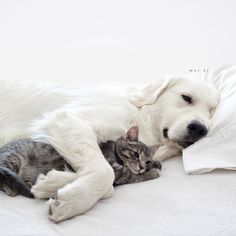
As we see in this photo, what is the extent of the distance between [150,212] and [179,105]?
0.73m

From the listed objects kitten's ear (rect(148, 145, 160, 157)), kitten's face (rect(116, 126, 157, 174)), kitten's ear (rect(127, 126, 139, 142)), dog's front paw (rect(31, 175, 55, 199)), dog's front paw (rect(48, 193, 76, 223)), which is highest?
dog's front paw (rect(48, 193, 76, 223))

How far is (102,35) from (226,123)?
1.57 meters

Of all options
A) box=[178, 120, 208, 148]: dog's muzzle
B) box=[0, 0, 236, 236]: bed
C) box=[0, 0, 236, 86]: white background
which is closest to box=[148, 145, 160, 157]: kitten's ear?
box=[178, 120, 208, 148]: dog's muzzle

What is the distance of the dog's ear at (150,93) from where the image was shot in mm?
1893

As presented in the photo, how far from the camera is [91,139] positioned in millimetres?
1572

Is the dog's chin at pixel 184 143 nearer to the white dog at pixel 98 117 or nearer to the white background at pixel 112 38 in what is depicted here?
the white dog at pixel 98 117

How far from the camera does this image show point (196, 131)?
5.55 feet

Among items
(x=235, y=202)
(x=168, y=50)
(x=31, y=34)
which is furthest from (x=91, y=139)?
(x=31, y=34)

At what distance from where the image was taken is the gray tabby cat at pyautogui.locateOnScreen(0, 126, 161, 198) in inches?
52.3

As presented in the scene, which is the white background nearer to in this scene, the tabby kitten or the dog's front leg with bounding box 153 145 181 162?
the dog's front leg with bounding box 153 145 181 162

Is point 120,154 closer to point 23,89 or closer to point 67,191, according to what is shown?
point 67,191

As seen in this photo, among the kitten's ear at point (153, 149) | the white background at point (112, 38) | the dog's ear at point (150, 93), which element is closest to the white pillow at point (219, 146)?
the kitten's ear at point (153, 149)

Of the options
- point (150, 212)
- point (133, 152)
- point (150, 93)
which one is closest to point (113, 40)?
point (150, 93)

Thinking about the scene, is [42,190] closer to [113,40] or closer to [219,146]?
[219,146]
